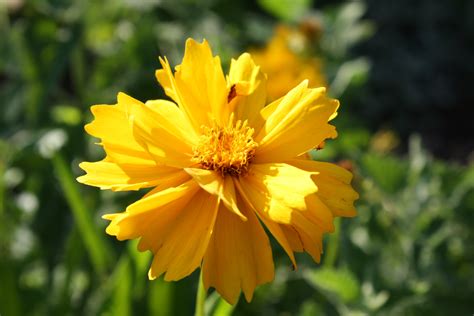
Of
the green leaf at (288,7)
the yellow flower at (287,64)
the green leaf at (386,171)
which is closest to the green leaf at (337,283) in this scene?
the green leaf at (386,171)

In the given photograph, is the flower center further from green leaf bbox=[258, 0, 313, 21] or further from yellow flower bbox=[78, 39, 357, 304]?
green leaf bbox=[258, 0, 313, 21]

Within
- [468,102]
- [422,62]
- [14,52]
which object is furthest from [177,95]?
[468,102]

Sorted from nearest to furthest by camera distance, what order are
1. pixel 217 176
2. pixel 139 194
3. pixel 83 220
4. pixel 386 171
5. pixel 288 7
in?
pixel 217 176, pixel 83 220, pixel 386 171, pixel 139 194, pixel 288 7

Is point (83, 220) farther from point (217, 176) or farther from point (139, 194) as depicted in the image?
point (217, 176)

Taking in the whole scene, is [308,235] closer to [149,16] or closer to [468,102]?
[149,16]

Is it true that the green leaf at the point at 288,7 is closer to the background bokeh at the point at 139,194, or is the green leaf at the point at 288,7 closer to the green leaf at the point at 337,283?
the background bokeh at the point at 139,194

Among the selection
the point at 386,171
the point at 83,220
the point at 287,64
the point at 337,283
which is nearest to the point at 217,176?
the point at 337,283
